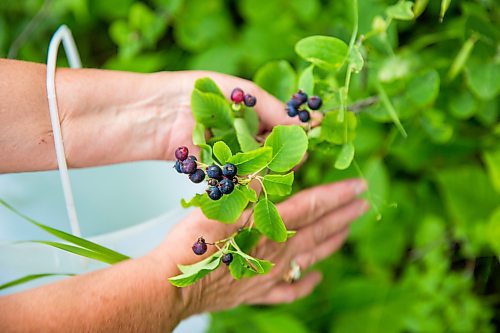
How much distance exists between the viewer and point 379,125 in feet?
4.10

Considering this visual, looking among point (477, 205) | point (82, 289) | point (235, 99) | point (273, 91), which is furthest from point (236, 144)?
point (477, 205)

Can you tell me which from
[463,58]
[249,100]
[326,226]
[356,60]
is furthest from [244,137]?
[463,58]

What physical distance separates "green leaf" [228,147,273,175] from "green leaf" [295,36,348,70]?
0.61 ft

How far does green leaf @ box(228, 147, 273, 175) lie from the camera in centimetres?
61

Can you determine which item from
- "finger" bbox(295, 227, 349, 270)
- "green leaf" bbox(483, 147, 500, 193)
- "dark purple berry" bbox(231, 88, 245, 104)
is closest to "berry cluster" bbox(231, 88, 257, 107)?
"dark purple berry" bbox(231, 88, 245, 104)

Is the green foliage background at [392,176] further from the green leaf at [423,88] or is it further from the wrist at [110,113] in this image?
the wrist at [110,113]

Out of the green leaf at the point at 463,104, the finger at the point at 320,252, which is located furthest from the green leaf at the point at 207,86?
the green leaf at the point at 463,104

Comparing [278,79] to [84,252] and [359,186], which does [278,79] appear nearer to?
[359,186]

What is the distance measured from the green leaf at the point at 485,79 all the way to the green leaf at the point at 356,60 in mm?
320

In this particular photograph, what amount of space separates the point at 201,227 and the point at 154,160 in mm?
187

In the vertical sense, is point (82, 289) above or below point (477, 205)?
above

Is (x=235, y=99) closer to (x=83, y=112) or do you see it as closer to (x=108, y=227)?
(x=83, y=112)

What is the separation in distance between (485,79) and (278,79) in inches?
13.6

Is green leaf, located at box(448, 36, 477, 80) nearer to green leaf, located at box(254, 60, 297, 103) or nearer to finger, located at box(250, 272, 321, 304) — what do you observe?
green leaf, located at box(254, 60, 297, 103)
